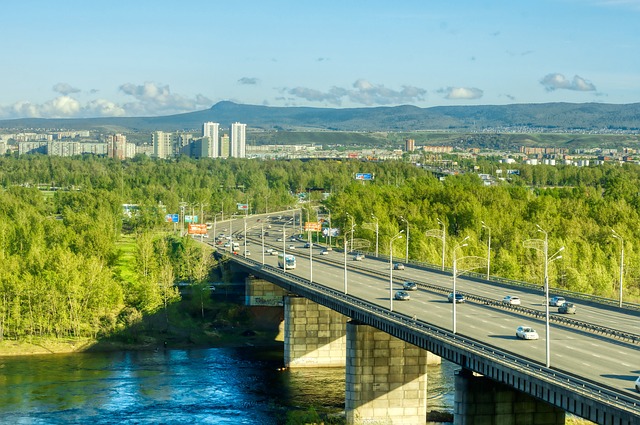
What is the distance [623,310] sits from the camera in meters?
88.8

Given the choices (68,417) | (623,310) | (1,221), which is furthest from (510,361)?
(1,221)

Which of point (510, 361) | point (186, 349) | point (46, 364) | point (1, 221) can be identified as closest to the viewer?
point (510, 361)

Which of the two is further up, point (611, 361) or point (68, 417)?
point (611, 361)

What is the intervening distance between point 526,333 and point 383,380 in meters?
19.2

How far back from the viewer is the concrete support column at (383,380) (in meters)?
86.7

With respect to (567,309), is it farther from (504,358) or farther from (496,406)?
(504,358)

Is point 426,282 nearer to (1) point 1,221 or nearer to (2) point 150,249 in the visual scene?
(2) point 150,249

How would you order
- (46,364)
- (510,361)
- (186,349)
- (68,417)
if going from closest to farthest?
(510,361), (68,417), (46,364), (186,349)

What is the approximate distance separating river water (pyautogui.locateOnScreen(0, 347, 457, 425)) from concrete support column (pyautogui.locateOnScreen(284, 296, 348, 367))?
2.07m

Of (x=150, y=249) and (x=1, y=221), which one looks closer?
(x=150, y=249)

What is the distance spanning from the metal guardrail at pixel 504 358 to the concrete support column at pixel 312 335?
1474cm

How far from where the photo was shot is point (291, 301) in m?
117

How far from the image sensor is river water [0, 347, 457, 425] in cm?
8775

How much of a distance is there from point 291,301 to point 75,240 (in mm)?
49339
